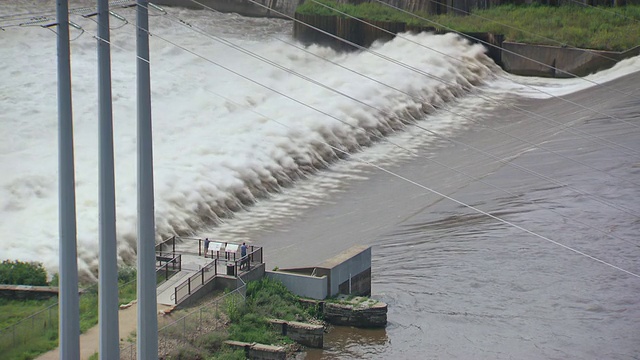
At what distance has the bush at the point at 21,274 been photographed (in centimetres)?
2775

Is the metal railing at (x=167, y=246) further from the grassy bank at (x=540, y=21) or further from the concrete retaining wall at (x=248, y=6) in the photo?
the concrete retaining wall at (x=248, y=6)

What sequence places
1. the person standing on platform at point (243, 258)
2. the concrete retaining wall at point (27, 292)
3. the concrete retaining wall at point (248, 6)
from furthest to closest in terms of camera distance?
the concrete retaining wall at point (248, 6) → the person standing on platform at point (243, 258) → the concrete retaining wall at point (27, 292)

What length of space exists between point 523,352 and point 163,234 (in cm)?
1306

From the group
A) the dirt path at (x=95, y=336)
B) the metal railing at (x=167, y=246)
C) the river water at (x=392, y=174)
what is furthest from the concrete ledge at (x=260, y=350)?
the metal railing at (x=167, y=246)

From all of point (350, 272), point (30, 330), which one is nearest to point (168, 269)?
point (350, 272)

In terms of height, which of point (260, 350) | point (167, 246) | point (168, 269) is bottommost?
point (167, 246)

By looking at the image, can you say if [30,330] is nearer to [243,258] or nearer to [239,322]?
[239,322]

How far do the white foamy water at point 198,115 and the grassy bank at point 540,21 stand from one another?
2282 mm

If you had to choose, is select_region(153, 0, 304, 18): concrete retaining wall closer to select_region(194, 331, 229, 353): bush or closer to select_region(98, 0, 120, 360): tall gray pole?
select_region(194, 331, 229, 353): bush

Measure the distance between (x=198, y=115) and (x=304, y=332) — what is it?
23.3 metres

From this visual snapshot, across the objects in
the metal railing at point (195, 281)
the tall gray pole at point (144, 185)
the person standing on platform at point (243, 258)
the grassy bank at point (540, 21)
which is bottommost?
the metal railing at point (195, 281)

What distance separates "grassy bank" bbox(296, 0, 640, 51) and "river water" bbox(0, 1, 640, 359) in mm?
2076

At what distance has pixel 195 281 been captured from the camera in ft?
88.6

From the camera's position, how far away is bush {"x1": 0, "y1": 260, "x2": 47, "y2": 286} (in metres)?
27.8
